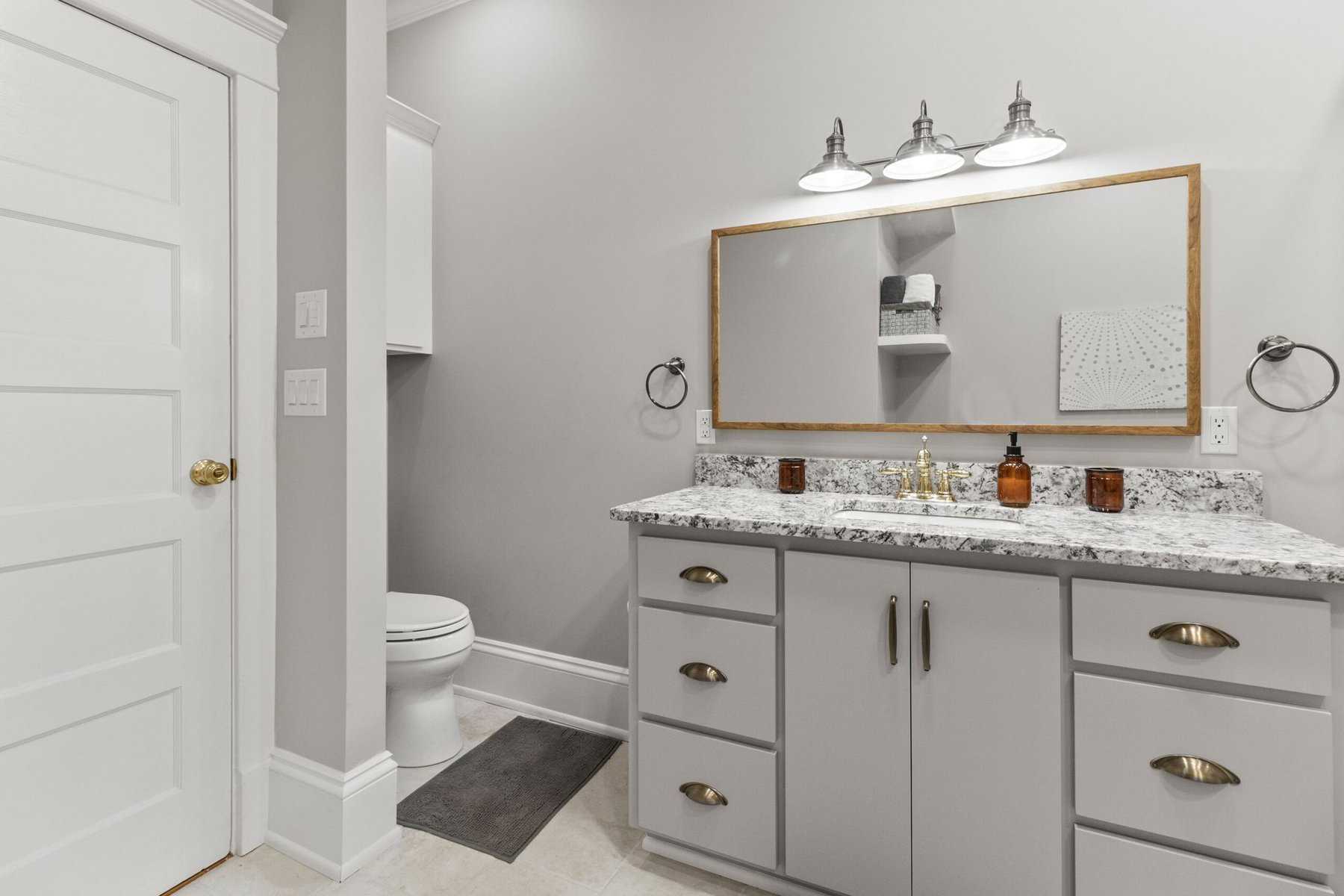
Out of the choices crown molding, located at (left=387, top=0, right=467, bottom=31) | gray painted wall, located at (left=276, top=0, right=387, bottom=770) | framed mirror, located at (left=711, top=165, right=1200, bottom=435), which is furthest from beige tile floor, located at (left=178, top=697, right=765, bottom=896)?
crown molding, located at (left=387, top=0, right=467, bottom=31)

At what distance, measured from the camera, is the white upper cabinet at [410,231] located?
2.53 metres

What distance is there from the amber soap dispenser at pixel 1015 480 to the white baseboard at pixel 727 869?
1.02 m

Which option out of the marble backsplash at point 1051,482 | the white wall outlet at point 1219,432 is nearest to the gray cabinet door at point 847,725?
the marble backsplash at point 1051,482

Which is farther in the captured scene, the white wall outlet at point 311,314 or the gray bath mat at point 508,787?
the gray bath mat at point 508,787

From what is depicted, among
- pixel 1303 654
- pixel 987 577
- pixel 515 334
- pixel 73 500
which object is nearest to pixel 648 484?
pixel 515 334

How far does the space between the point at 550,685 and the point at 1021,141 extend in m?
2.28

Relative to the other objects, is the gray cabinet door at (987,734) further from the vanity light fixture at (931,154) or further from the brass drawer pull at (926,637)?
the vanity light fixture at (931,154)

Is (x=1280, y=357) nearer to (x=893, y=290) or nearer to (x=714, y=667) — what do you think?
(x=893, y=290)

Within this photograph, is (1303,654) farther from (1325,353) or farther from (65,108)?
(65,108)

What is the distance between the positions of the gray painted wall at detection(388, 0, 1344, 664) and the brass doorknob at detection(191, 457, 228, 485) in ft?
3.43

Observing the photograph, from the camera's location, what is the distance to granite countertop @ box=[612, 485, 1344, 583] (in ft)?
3.66

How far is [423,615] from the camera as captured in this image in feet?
7.11

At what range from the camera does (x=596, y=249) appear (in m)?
2.38

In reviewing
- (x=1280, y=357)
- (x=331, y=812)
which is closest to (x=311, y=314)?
(x=331, y=812)
